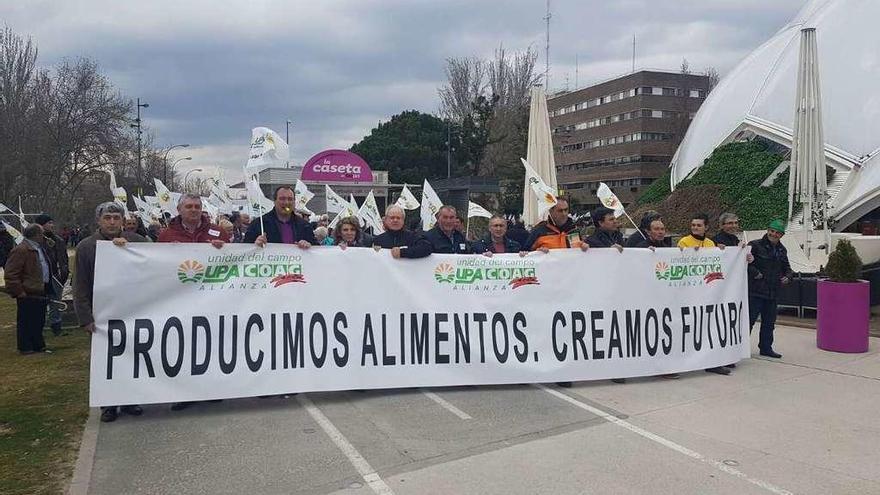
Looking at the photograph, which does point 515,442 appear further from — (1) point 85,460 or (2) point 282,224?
(2) point 282,224

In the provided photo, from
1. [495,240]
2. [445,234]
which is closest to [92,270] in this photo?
[445,234]

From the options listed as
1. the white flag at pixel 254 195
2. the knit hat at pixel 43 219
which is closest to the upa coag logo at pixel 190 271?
the white flag at pixel 254 195

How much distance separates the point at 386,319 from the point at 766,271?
497 cm

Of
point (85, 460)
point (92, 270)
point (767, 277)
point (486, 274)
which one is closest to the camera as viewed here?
point (85, 460)

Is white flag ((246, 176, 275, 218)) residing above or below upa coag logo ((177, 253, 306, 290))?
above

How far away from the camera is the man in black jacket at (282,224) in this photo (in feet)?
22.2

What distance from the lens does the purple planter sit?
8508mm

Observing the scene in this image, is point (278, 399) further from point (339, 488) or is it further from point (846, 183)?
point (846, 183)

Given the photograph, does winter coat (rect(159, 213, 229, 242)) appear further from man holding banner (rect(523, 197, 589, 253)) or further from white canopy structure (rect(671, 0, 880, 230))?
white canopy structure (rect(671, 0, 880, 230))

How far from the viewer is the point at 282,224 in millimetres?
6898

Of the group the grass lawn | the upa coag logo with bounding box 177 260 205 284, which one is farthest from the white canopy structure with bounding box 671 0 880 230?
the grass lawn

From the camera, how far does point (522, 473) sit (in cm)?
448

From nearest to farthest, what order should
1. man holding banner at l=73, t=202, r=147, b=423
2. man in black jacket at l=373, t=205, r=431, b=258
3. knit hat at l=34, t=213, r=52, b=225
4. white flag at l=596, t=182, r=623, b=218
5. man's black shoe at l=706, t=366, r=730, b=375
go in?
man holding banner at l=73, t=202, r=147, b=423
man in black jacket at l=373, t=205, r=431, b=258
man's black shoe at l=706, t=366, r=730, b=375
white flag at l=596, t=182, r=623, b=218
knit hat at l=34, t=213, r=52, b=225

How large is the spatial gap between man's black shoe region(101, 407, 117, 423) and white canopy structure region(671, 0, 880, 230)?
20.5 m
